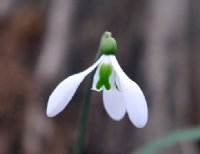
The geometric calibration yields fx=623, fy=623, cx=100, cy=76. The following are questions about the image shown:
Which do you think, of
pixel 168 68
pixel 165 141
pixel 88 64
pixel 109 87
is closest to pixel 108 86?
pixel 109 87

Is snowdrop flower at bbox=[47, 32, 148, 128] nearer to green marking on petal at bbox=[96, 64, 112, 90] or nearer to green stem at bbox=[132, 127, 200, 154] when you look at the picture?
green marking on petal at bbox=[96, 64, 112, 90]

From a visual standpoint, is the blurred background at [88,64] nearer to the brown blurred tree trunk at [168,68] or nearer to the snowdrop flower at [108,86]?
the brown blurred tree trunk at [168,68]

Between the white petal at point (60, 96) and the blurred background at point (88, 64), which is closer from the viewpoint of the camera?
the white petal at point (60, 96)

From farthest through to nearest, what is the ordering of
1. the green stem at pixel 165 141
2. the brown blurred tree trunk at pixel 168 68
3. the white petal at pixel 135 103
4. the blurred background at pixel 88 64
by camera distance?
the blurred background at pixel 88 64, the brown blurred tree trunk at pixel 168 68, the green stem at pixel 165 141, the white petal at pixel 135 103

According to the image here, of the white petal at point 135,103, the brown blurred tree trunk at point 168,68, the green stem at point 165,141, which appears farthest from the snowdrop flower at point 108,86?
the brown blurred tree trunk at point 168,68

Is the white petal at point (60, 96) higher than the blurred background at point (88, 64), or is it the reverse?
the blurred background at point (88, 64)

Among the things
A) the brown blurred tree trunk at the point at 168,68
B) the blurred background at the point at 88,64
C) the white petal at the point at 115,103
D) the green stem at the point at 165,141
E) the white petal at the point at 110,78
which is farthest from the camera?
the blurred background at the point at 88,64

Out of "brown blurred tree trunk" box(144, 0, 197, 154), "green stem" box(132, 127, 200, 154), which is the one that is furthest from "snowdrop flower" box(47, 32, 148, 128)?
"brown blurred tree trunk" box(144, 0, 197, 154)

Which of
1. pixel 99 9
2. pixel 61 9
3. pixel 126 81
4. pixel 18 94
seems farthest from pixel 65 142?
pixel 126 81
